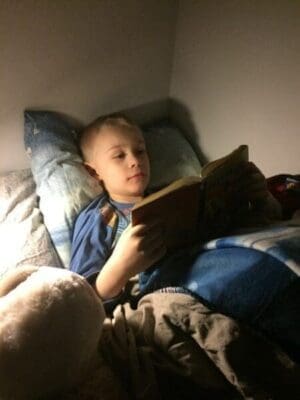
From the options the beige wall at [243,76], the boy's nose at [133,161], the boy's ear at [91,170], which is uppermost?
the beige wall at [243,76]

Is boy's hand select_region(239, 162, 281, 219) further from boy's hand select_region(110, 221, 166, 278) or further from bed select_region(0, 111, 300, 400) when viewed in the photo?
boy's hand select_region(110, 221, 166, 278)

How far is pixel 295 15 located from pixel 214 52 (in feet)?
0.90

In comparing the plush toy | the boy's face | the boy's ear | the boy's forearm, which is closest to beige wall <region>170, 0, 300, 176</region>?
the boy's face

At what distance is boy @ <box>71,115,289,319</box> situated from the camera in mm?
829

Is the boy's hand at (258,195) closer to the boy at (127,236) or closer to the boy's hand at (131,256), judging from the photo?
the boy at (127,236)

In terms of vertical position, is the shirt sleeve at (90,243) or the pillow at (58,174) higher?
the pillow at (58,174)

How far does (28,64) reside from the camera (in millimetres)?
1111

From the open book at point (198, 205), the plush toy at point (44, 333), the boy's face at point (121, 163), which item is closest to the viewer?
the plush toy at point (44, 333)

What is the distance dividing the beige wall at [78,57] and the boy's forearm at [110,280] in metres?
0.44

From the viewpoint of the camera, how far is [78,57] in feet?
3.89

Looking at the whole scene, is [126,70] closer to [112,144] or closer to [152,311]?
[112,144]

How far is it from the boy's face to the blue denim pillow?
50 millimetres

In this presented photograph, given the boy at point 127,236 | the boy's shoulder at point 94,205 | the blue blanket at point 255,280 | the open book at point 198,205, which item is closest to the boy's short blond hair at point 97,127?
the boy at point 127,236

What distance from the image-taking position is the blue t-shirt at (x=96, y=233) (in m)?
1.02
